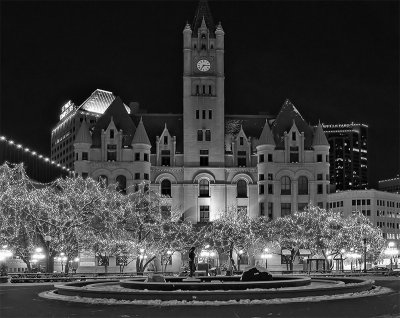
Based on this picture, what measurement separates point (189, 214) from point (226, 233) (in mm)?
15661

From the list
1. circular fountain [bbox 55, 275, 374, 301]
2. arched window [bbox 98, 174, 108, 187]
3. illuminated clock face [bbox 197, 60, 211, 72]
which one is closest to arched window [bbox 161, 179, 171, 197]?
arched window [bbox 98, 174, 108, 187]

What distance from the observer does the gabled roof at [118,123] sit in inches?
4777

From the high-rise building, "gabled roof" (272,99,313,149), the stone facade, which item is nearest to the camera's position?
the stone facade

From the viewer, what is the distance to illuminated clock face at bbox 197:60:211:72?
12494 cm

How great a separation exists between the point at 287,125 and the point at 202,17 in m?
23.5

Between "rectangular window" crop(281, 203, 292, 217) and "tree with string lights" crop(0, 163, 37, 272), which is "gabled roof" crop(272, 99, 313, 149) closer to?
"rectangular window" crop(281, 203, 292, 217)

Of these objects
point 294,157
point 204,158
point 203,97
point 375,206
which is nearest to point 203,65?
point 203,97

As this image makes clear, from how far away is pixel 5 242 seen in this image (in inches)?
3041

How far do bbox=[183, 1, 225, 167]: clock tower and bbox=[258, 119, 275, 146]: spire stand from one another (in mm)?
6891

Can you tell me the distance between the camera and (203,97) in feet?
408

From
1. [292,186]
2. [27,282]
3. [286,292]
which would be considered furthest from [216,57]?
[286,292]

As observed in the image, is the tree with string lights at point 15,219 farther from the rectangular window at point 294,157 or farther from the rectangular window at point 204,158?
the rectangular window at point 294,157

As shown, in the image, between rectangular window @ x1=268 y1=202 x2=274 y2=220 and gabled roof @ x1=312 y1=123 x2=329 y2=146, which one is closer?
rectangular window @ x1=268 y1=202 x2=274 y2=220

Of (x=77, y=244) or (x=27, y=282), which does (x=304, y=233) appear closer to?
(x=77, y=244)
